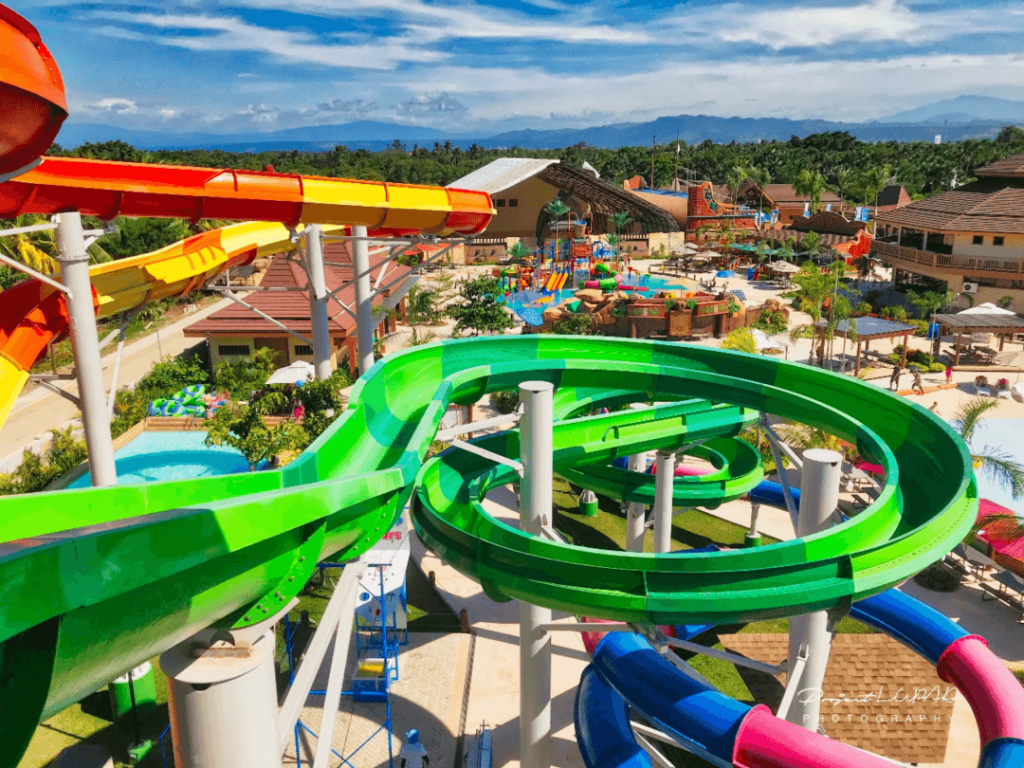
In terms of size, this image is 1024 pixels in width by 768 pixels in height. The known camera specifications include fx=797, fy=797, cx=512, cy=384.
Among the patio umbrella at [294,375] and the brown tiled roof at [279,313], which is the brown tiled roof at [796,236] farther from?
the patio umbrella at [294,375]

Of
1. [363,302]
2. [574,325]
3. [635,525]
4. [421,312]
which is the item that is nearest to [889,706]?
[635,525]

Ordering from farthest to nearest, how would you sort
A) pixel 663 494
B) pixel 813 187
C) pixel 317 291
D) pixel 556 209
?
pixel 813 187 → pixel 556 209 → pixel 317 291 → pixel 663 494

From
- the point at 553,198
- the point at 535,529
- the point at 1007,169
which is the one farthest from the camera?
the point at 553,198

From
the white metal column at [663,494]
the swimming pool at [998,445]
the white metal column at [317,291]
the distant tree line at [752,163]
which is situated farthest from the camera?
the distant tree line at [752,163]

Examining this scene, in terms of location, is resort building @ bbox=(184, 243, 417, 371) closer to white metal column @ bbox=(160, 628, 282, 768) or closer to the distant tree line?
white metal column @ bbox=(160, 628, 282, 768)

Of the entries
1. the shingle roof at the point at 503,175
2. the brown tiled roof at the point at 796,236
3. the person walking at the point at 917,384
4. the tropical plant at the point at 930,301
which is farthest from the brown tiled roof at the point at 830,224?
the person walking at the point at 917,384

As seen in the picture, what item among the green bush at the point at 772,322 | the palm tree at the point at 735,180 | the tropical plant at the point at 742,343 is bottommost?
the green bush at the point at 772,322

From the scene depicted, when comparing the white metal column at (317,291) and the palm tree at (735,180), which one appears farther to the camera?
the palm tree at (735,180)

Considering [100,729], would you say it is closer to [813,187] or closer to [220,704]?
[220,704]
